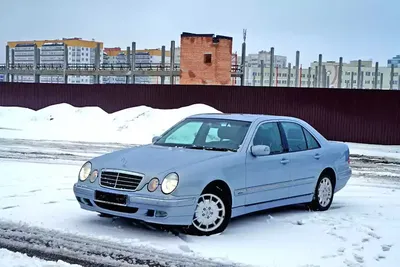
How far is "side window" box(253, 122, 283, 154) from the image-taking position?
26.2 ft

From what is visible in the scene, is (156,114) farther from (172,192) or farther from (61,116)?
(172,192)

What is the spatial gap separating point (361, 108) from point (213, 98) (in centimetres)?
669

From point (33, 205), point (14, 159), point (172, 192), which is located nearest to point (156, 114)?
point (14, 159)

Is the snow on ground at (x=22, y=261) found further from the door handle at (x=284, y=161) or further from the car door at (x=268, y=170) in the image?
the door handle at (x=284, y=161)

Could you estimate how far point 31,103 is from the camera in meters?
32.4

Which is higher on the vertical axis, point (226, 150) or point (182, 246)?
point (226, 150)

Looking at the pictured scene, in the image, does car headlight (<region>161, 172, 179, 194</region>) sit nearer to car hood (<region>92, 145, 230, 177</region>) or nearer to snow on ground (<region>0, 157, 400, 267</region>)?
car hood (<region>92, 145, 230, 177</region>)

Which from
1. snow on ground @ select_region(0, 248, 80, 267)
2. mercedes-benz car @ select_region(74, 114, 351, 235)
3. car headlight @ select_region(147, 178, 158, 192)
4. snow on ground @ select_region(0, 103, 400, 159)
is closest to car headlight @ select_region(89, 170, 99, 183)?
mercedes-benz car @ select_region(74, 114, 351, 235)

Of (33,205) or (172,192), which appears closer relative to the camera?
(172,192)

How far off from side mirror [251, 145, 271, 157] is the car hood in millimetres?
379

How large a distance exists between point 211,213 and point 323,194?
8.79ft

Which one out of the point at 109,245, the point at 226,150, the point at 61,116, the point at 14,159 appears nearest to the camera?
the point at 109,245

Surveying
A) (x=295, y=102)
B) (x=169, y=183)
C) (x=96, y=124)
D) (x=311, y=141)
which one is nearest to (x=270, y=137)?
(x=311, y=141)

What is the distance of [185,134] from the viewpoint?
27.1 ft
